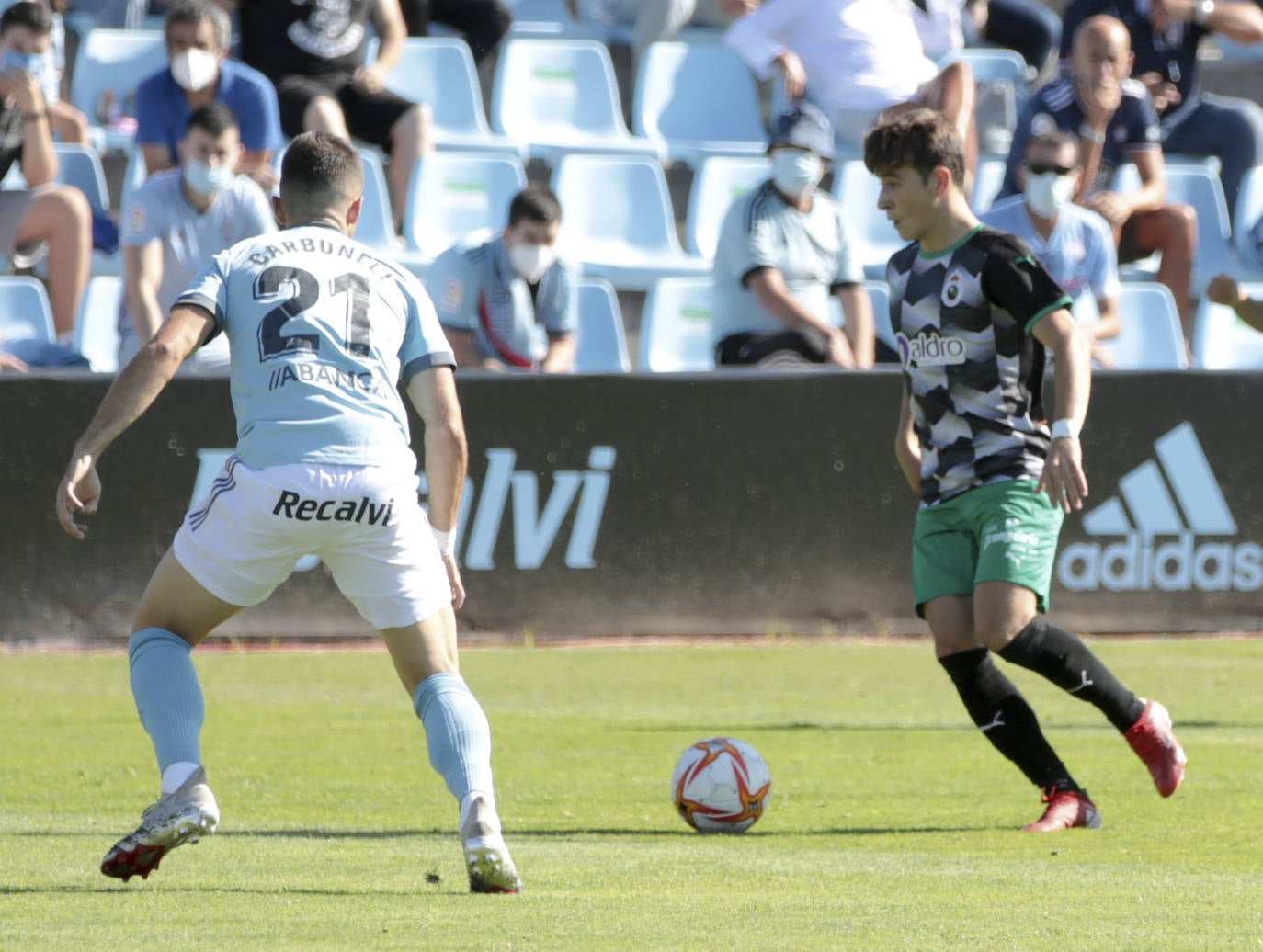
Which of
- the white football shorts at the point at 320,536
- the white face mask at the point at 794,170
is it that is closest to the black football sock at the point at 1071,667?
the white football shorts at the point at 320,536

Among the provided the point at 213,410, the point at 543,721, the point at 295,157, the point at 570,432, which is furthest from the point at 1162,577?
the point at 295,157

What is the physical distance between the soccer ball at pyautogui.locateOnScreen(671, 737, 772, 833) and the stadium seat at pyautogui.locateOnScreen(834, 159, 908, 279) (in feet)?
27.8

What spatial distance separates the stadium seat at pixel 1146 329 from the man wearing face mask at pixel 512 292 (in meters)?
3.92

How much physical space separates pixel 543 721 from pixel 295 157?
13.2 ft

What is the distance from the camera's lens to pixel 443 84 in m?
14.6

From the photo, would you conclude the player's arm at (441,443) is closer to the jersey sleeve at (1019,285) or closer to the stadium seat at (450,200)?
the jersey sleeve at (1019,285)

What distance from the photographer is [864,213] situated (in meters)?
14.4

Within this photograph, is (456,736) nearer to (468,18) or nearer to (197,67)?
(197,67)

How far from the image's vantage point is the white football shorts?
475 cm

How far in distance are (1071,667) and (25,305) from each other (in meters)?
7.62

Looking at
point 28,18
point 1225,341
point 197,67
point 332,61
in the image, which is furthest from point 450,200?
point 1225,341

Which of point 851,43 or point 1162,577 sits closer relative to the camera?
point 1162,577

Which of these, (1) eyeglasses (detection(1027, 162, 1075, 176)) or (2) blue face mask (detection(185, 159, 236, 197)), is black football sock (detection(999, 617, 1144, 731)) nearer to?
(2) blue face mask (detection(185, 159, 236, 197))

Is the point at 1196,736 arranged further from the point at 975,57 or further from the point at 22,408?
the point at 975,57
